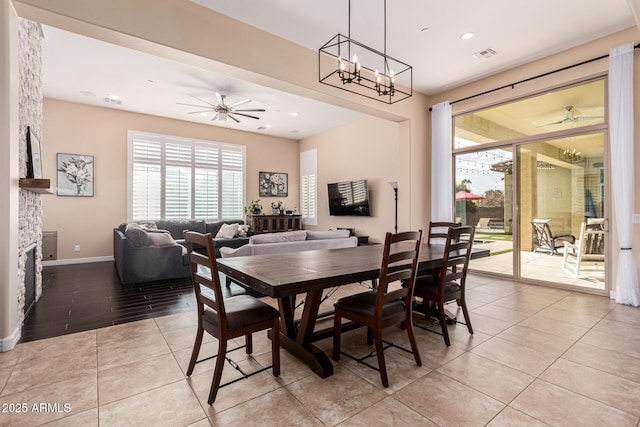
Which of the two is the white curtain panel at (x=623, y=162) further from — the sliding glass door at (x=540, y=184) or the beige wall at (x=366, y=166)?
the beige wall at (x=366, y=166)

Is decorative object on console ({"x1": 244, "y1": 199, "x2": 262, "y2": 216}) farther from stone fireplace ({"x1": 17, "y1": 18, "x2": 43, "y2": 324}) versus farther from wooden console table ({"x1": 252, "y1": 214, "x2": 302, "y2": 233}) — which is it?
stone fireplace ({"x1": 17, "y1": 18, "x2": 43, "y2": 324})

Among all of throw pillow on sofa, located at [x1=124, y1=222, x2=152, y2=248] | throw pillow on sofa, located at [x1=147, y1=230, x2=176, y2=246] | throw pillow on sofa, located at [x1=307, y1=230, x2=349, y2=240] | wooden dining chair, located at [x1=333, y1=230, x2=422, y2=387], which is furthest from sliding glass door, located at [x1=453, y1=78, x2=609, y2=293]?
throw pillow on sofa, located at [x1=124, y1=222, x2=152, y2=248]

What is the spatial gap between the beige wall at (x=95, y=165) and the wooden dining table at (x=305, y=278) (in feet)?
19.2

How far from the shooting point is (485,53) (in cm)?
445

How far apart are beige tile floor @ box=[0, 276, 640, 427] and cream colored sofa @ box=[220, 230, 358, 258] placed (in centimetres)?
115

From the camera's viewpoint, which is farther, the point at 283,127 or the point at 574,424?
the point at 283,127

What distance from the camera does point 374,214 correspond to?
7273 millimetres

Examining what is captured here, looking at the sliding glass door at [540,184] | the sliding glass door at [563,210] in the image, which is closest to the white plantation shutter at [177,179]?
the sliding glass door at [540,184]

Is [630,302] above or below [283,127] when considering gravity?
below

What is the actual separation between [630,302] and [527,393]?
304 cm

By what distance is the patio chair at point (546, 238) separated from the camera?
464 centimetres

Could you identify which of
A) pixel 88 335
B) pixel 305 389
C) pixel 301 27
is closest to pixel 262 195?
pixel 301 27

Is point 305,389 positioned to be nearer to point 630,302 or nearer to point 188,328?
point 188,328

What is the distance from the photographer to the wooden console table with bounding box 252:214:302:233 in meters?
8.46
